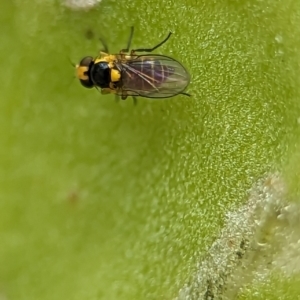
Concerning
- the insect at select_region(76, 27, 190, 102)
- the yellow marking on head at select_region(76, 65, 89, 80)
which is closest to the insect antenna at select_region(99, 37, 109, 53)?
the insect at select_region(76, 27, 190, 102)

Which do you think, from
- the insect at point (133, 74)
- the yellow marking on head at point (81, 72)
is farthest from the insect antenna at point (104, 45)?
the yellow marking on head at point (81, 72)

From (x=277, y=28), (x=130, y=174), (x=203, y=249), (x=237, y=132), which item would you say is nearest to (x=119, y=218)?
(x=130, y=174)

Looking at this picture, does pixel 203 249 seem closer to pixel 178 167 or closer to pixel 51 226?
pixel 178 167

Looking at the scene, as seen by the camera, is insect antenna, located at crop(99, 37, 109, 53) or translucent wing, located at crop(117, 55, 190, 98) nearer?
insect antenna, located at crop(99, 37, 109, 53)

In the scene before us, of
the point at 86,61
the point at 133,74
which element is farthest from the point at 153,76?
the point at 86,61

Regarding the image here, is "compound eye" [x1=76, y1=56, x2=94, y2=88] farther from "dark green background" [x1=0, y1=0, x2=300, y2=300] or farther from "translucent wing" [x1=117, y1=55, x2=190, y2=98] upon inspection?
"translucent wing" [x1=117, y1=55, x2=190, y2=98]

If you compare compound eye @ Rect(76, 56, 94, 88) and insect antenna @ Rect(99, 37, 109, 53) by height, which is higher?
insect antenna @ Rect(99, 37, 109, 53)

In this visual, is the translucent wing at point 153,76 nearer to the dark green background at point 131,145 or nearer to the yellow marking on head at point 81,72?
the dark green background at point 131,145
